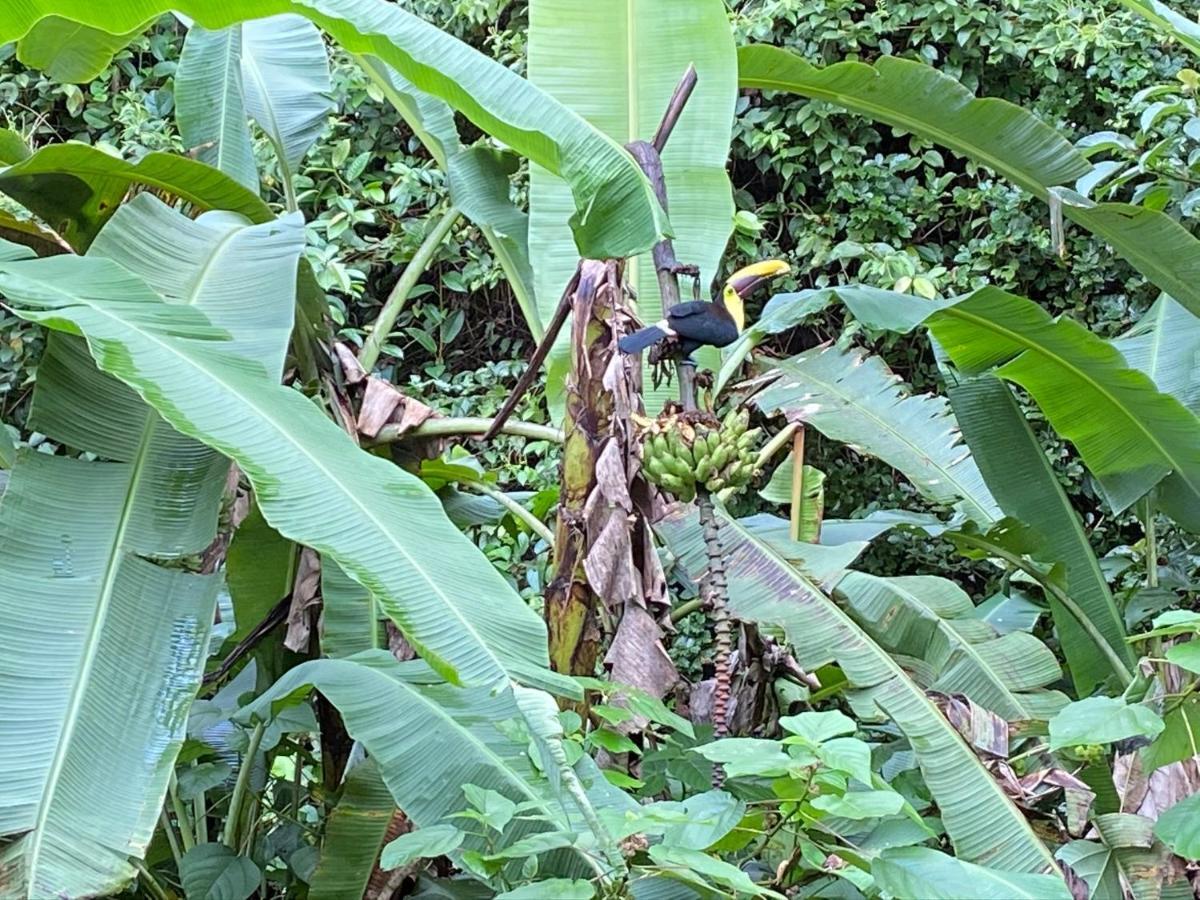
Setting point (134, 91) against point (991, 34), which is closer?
point (991, 34)

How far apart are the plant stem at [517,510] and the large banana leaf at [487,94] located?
0.46 metres

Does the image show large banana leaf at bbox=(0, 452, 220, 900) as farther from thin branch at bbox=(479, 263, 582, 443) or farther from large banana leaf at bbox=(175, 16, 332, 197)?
large banana leaf at bbox=(175, 16, 332, 197)

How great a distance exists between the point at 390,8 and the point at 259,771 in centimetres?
91

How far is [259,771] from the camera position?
4.63 ft

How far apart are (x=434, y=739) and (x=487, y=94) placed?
607 mm

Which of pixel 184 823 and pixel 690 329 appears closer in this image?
pixel 690 329

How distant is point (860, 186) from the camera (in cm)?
336

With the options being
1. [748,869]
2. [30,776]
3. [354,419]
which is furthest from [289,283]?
[748,869]

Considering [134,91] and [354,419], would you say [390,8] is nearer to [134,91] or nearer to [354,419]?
[354,419]

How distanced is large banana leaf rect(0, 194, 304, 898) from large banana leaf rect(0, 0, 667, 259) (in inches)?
9.7

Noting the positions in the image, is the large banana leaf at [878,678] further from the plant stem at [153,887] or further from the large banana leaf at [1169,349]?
the large banana leaf at [1169,349]

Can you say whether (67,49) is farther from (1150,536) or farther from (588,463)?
(1150,536)

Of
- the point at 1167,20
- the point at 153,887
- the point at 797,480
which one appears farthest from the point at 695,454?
the point at 1167,20

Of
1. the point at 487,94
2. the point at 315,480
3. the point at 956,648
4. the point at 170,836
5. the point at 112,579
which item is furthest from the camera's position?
the point at 170,836
